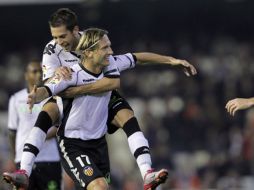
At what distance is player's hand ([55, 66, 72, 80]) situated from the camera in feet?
28.6

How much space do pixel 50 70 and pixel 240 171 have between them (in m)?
8.84

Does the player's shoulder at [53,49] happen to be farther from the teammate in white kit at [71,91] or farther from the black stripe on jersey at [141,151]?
the black stripe on jersey at [141,151]

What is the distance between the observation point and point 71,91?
8.75m

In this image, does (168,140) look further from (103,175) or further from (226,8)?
(103,175)

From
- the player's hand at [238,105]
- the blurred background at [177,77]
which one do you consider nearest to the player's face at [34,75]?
the player's hand at [238,105]

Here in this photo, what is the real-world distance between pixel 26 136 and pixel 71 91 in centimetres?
199

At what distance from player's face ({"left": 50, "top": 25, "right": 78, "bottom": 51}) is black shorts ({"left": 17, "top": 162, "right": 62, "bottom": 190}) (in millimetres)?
2179

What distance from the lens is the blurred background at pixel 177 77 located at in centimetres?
1764

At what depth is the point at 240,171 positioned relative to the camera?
17156mm

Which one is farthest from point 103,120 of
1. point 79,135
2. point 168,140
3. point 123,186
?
point 168,140

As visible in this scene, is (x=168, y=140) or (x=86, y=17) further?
(x=86, y=17)

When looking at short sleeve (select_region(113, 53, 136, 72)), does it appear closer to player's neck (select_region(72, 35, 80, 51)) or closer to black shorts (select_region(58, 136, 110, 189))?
player's neck (select_region(72, 35, 80, 51))

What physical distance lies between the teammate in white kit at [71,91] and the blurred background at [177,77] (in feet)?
23.3

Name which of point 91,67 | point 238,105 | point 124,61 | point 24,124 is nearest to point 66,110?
point 91,67
